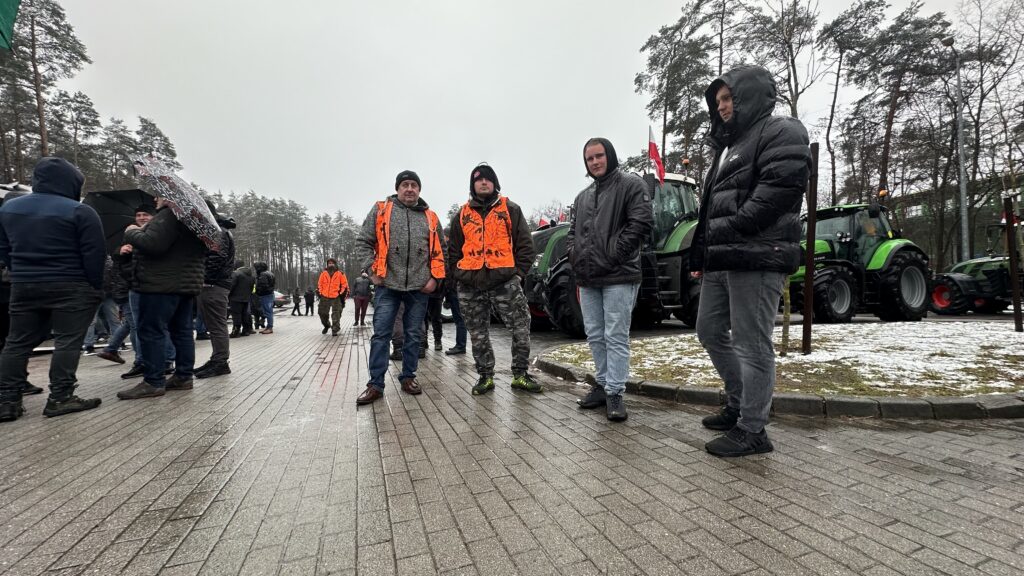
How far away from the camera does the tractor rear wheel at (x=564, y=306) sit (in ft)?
25.3

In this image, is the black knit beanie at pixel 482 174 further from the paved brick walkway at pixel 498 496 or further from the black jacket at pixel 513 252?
the paved brick walkway at pixel 498 496

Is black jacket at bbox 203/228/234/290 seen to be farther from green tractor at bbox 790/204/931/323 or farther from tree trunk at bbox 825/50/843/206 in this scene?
tree trunk at bbox 825/50/843/206

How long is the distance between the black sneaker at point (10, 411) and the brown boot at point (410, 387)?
9.50 ft

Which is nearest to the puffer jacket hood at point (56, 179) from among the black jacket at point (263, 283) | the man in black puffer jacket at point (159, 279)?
the man in black puffer jacket at point (159, 279)

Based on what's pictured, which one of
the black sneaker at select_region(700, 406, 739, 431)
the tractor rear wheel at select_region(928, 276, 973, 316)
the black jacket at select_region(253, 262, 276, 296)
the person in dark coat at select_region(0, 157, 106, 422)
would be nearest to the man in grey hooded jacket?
the person in dark coat at select_region(0, 157, 106, 422)

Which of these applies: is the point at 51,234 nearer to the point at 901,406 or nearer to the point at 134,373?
the point at 134,373

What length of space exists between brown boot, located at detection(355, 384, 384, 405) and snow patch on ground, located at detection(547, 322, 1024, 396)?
2.17m

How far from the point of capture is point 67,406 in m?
3.58

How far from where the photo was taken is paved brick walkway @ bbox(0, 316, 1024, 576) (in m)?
1.56

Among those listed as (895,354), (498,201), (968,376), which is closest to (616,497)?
(498,201)

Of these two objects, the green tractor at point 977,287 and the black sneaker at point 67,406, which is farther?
the green tractor at point 977,287

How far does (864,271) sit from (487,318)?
8.87m

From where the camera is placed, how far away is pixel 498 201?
165 inches

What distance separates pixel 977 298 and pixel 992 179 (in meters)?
10.5
